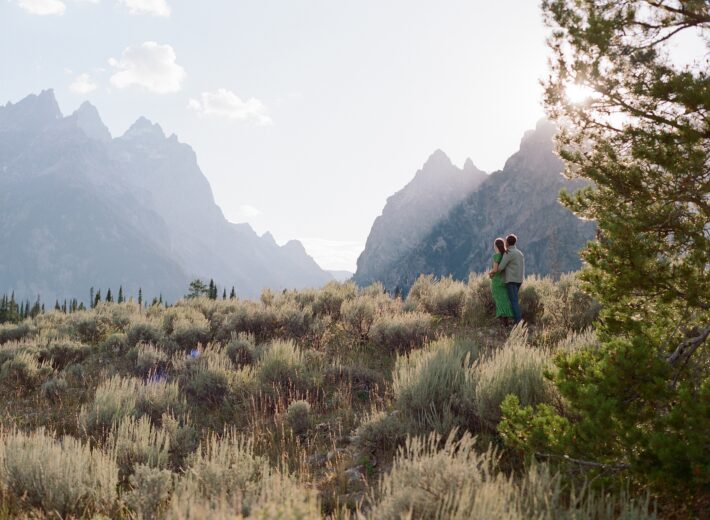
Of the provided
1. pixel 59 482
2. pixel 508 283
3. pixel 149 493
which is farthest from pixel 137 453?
pixel 508 283

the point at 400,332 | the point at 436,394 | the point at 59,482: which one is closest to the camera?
the point at 59,482

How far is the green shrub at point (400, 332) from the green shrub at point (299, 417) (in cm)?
344

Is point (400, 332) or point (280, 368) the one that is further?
point (400, 332)

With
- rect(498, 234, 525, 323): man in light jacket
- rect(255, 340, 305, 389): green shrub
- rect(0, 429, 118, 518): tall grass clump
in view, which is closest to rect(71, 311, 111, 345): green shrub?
rect(255, 340, 305, 389): green shrub

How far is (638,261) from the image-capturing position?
3631mm

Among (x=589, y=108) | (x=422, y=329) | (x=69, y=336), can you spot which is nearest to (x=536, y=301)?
(x=422, y=329)

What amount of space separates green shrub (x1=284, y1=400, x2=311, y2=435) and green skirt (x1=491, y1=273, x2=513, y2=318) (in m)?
5.90

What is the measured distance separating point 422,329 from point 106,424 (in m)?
5.82

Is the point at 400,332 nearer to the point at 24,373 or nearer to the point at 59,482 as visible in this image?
the point at 59,482

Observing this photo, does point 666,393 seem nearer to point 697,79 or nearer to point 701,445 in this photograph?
point 701,445

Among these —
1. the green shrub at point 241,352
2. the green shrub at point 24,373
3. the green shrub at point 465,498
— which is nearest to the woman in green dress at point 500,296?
the green shrub at point 241,352

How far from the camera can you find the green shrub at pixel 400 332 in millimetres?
9320

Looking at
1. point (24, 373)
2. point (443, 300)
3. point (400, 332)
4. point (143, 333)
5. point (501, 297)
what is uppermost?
point (501, 297)

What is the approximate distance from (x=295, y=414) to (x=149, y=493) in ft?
8.51
